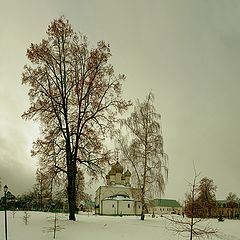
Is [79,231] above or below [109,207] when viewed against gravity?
above

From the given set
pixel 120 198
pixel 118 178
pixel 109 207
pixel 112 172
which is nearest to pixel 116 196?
pixel 120 198

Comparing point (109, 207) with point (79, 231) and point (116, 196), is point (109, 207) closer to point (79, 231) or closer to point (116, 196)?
point (116, 196)

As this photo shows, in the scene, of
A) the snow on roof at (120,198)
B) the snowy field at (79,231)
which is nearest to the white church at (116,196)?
the snow on roof at (120,198)

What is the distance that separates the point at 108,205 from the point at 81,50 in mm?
43183

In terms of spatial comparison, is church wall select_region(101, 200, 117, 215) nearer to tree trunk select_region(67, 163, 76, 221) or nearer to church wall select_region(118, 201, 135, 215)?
church wall select_region(118, 201, 135, 215)

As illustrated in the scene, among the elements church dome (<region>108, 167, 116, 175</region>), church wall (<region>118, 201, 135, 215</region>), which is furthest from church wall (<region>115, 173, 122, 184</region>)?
church wall (<region>118, 201, 135, 215</region>)

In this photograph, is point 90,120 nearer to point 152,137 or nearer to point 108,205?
point 152,137

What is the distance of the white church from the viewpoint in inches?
2414

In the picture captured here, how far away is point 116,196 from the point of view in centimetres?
6275

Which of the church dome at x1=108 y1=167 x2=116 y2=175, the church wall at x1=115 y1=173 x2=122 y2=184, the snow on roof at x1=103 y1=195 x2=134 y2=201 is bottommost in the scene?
the snow on roof at x1=103 y1=195 x2=134 y2=201

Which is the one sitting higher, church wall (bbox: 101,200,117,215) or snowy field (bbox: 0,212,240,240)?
snowy field (bbox: 0,212,240,240)

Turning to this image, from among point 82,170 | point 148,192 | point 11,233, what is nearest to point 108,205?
point 148,192

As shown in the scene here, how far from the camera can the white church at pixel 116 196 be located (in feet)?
201

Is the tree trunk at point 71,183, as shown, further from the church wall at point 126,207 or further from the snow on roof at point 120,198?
the snow on roof at point 120,198
